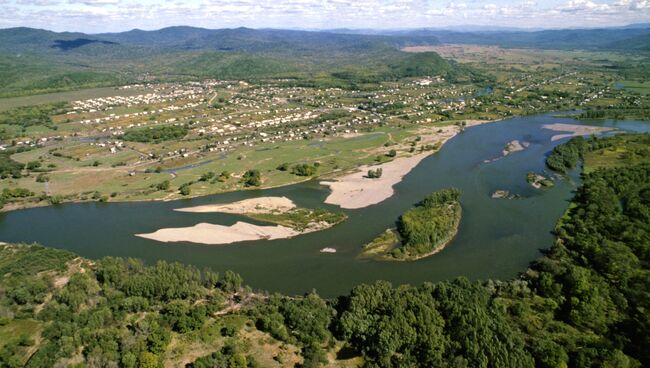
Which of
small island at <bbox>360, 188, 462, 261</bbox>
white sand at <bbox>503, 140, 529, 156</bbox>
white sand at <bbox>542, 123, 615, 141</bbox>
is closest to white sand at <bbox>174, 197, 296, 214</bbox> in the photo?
small island at <bbox>360, 188, 462, 261</bbox>

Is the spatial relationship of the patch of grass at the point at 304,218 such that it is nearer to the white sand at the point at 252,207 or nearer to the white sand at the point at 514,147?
the white sand at the point at 252,207

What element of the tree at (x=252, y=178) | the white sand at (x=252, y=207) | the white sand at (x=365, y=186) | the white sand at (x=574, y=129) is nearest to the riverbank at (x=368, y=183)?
the white sand at (x=365, y=186)

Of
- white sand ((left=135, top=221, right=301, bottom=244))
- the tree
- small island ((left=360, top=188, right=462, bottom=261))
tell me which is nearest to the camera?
small island ((left=360, top=188, right=462, bottom=261))

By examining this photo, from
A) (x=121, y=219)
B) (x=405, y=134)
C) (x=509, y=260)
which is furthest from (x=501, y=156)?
(x=121, y=219)

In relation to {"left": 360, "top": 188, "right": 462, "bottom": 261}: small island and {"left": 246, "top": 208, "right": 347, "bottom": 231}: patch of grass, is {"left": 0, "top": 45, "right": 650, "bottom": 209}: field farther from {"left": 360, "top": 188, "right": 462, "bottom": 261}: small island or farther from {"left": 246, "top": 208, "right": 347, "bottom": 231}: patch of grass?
{"left": 360, "top": 188, "right": 462, "bottom": 261}: small island

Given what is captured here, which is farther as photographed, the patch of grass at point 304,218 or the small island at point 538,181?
the small island at point 538,181

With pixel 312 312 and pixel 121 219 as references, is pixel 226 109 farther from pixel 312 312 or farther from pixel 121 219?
pixel 312 312

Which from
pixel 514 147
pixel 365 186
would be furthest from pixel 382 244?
pixel 514 147
